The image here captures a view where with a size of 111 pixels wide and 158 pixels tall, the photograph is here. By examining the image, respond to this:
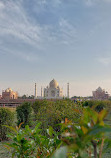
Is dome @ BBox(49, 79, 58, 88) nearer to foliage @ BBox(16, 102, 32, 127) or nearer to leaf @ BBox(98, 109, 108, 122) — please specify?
foliage @ BBox(16, 102, 32, 127)

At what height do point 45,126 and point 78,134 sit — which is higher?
point 78,134

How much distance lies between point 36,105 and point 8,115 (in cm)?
644

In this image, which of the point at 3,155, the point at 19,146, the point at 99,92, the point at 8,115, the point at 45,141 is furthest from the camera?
the point at 99,92

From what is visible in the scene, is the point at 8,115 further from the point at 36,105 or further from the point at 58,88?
the point at 58,88

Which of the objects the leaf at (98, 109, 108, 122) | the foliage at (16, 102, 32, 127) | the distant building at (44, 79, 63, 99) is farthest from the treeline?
the distant building at (44, 79, 63, 99)

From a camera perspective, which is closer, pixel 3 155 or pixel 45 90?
pixel 3 155

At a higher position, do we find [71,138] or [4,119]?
[71,138]

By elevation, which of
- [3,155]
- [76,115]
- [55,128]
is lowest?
[3,155]

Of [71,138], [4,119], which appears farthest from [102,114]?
[4,119]

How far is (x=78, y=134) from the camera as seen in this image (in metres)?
0.72

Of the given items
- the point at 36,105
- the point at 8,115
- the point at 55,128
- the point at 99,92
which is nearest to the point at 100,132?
the point at 55,128

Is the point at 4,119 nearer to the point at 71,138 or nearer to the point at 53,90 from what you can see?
the point at 71,138

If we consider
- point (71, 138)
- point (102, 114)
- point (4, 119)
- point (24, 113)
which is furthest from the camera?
point (24, 113)

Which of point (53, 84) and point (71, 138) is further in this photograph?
point (53, 84)
